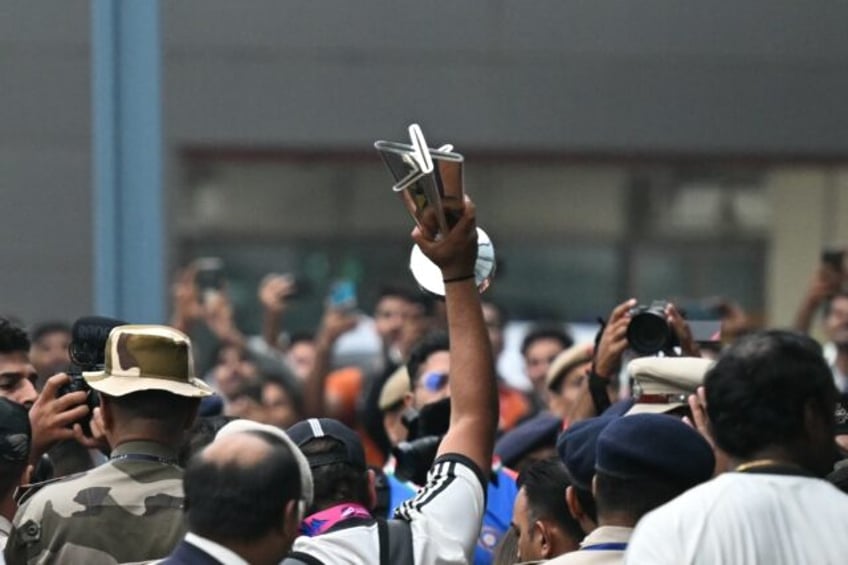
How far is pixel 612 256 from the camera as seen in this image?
17.8 metres

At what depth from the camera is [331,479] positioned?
474 cm

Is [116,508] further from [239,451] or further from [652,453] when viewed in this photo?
[652,453]

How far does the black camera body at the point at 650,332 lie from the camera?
5707mm

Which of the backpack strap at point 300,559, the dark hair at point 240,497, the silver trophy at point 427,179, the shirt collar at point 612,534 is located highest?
the silver trophy at point 427,179

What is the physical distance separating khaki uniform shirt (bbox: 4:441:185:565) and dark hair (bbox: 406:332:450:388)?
9.03ft

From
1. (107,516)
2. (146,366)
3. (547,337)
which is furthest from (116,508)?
(547,337)

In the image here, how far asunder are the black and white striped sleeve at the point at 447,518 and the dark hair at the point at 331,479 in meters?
0.57

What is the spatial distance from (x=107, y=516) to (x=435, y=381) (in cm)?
274

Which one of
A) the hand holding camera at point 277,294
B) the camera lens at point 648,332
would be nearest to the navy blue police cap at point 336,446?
the camera lens at point 648,332

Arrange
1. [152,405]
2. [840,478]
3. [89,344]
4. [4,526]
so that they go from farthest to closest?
[89,344] < [840,478] < [4,526] < [152,405]

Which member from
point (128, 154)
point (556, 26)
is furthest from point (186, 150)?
point (128, 154)

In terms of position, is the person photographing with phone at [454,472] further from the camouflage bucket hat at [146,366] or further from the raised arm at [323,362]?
the raised arm at [323,362]

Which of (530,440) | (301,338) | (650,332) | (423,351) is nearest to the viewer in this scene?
(650,332)

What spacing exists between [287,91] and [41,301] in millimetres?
2920
